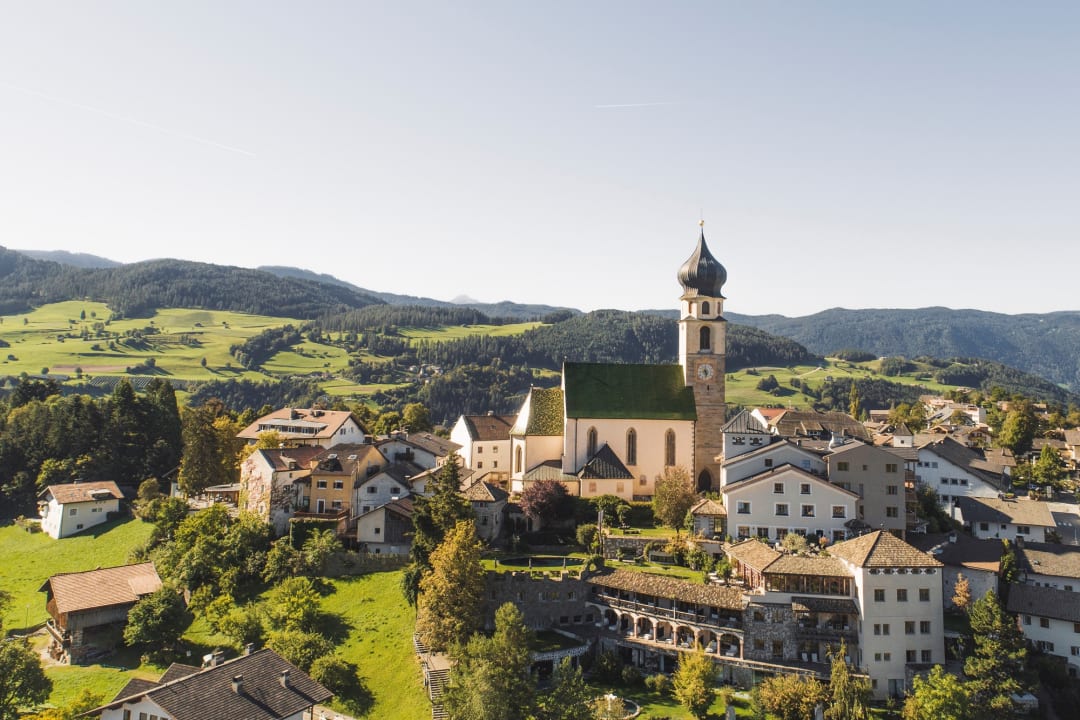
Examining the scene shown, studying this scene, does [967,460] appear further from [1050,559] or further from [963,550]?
[963,550]

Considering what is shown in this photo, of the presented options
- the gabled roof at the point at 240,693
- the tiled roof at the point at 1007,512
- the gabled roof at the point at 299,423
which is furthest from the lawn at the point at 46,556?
the tiled roof at the point at 1007,512

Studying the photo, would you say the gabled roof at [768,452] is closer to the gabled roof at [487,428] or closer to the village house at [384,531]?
the village house at [384,531]

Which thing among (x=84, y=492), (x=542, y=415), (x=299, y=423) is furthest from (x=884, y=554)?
(x=84, y=492)

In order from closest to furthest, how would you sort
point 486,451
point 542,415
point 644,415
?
point 644,415, point 542,415, point 486,451

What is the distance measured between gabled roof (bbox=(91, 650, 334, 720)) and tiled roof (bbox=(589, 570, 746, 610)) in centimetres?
2048

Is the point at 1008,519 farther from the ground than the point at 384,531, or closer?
closer

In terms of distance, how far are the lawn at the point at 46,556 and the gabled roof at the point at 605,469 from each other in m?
41.4

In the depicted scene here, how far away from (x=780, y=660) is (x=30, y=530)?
75472mm

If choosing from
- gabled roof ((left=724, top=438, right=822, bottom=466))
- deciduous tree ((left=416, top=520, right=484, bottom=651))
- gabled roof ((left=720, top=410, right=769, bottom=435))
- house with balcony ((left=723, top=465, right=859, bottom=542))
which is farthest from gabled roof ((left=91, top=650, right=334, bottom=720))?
gabled roof ((left=720, top=410, right=769, bottom=435))

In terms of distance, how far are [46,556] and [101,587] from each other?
2002cm

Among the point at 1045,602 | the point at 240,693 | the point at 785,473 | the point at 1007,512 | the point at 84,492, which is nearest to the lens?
Answer: the point at 240,693

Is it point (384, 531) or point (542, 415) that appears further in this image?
point (542, 415)

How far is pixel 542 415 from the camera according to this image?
7656 centimetres

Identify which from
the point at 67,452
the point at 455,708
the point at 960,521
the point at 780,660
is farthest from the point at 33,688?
the point at 960,521
